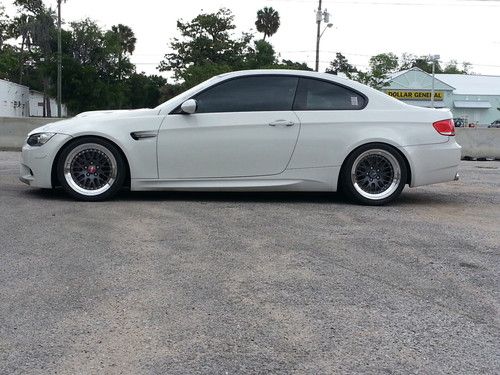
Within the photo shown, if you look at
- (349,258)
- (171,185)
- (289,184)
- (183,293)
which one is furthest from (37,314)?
(289,184)

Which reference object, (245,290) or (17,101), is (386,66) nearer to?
(17,101)

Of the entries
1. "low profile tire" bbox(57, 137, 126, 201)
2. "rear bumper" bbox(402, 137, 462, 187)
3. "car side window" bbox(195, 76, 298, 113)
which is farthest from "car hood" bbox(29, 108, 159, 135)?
"rear bumper" bbox(402, 137, 462, 187)

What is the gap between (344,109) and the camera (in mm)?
6695

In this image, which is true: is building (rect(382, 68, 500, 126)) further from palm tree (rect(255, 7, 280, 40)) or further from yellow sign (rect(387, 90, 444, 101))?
palm tree (rect(255, 7, 280, 40))

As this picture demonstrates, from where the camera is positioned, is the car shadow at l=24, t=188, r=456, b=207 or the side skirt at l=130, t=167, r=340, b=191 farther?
the car shadow at l=24, t=188, r=456, b=207

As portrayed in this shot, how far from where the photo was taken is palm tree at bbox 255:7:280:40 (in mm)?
70312

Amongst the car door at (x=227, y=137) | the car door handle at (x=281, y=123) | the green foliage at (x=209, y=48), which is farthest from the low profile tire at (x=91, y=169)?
the green foliage at (x=209, y=48)

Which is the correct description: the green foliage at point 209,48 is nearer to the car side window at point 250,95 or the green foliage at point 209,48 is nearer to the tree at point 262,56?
the tree at point 262,56

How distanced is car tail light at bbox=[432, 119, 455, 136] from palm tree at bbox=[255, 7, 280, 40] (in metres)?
66.5

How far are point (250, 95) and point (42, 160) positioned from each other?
2501mm

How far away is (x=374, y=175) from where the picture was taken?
6.70m

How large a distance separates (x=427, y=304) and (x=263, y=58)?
203 feet

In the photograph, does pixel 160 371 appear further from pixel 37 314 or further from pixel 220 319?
pixel 37 314

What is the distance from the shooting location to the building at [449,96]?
60.3m
